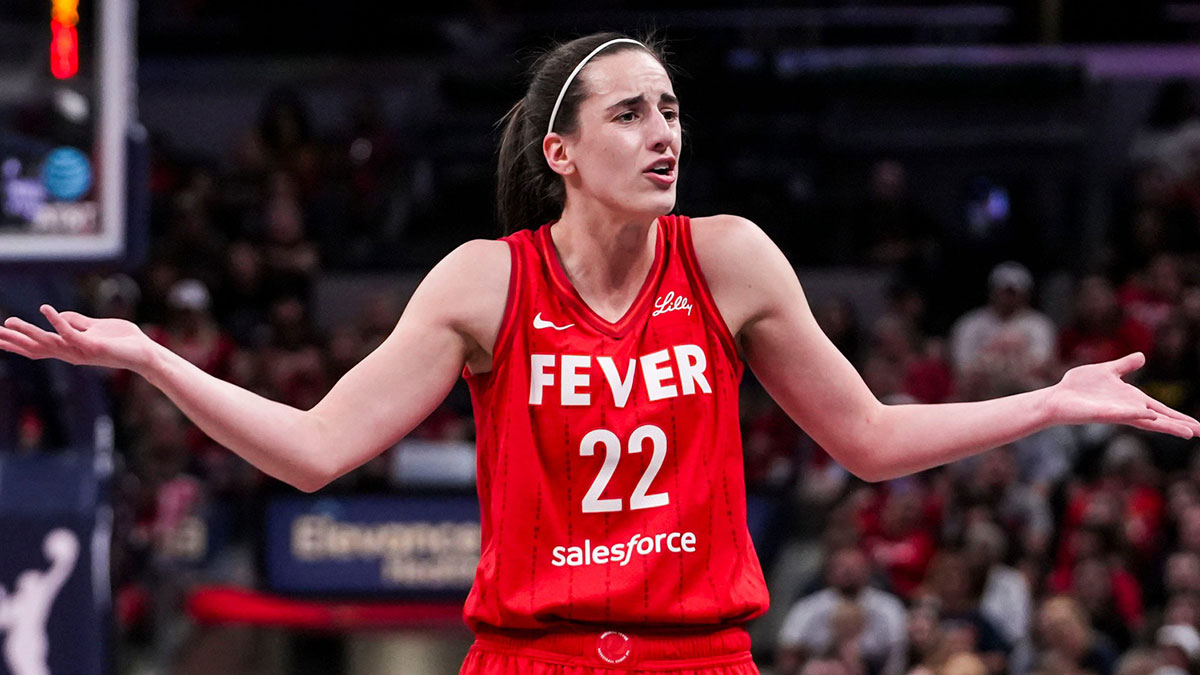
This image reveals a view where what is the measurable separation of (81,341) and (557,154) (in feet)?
3.34

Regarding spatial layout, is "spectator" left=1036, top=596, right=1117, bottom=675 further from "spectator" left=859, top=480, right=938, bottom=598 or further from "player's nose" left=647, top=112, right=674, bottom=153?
"player's nose" left=647, top=112, right=674, bottom=153

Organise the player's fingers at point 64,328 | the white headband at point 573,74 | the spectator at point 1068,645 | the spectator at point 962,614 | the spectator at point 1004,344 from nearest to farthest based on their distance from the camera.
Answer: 1. the player's fingers at point 64,328
2. the white headband at point 573,74
3. the spectator at point 1068,645
4. the spectator at point 962,614
5. the spectator at point 1004,344

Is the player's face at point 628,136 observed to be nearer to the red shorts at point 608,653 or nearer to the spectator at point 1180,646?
the red shorts at point 608,653

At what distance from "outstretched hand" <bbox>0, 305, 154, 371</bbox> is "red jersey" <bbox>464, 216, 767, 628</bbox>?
0.69 meters

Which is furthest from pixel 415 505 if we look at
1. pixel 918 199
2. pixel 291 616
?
pixel 918 199

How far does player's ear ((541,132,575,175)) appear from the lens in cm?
346

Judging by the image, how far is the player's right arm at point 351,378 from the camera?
124 inches

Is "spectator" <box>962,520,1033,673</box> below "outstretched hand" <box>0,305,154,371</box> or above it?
below

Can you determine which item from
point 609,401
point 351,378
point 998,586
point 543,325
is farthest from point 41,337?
point 998,586

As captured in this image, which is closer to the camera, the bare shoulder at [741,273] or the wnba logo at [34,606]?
the bare shoulder at [741,273]

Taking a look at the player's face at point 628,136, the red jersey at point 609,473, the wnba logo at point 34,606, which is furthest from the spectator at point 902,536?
the player's face at point 628,136

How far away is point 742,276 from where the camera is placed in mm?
3416

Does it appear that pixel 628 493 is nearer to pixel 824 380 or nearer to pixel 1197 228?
pixel 824 380

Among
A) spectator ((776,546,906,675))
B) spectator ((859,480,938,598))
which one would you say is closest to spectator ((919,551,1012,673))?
spectator ((776,546,906,675))
